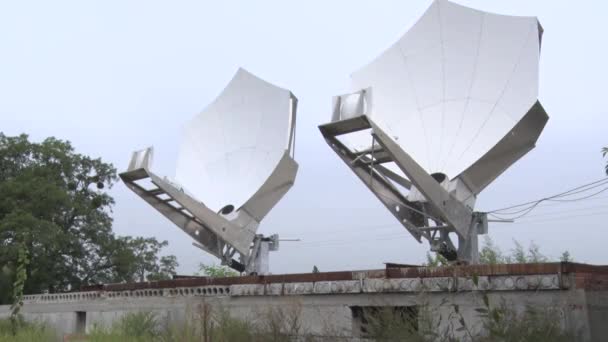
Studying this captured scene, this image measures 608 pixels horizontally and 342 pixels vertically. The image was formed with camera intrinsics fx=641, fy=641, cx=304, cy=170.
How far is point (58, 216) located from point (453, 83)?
28.4 m

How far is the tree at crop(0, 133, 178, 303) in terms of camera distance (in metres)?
37.3

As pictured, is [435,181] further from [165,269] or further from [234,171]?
[165,269]

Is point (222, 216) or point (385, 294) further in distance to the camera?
point (222, 216)

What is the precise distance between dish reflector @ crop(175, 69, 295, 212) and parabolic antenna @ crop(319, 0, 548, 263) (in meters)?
5.20

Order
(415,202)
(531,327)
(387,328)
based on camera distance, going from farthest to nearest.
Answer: (415,202) < (387,328) < (531,327)

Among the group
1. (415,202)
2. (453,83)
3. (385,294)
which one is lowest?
(385,294)

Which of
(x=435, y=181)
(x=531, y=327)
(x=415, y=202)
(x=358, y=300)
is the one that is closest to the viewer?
(x=531, y=327)

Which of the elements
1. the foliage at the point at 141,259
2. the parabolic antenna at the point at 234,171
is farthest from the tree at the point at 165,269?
the parabolic antenna at the point at 234,171

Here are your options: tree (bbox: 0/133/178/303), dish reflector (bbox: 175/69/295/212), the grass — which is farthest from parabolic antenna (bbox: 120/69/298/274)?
tree (bbox: 0/133/178/303)

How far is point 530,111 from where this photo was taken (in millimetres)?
18297

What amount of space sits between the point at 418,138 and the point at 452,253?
12.3ft

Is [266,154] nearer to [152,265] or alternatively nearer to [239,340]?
[239,340]

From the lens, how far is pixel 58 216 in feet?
130

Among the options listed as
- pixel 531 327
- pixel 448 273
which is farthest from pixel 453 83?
pixel 531 327
